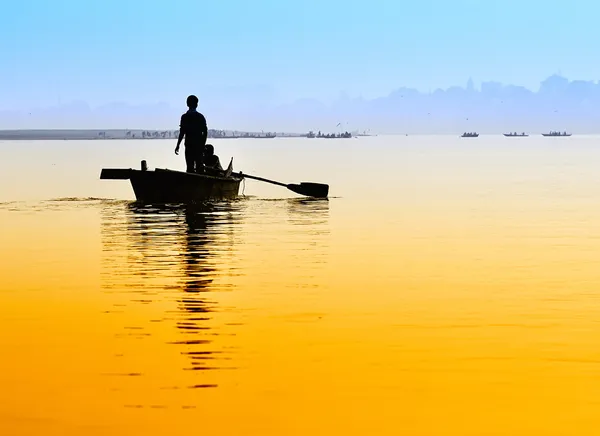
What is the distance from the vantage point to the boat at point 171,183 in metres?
33.3

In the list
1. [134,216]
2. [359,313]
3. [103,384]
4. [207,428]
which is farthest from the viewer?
[134,216]

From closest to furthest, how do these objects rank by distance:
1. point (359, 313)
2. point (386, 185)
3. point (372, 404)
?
1. point (372, 404)
2. point (359, 313)
3. point (386, 185)

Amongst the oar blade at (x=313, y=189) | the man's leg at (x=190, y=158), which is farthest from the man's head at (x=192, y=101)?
the oar blade at (x=313, y=189)

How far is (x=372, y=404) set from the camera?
10266 millimetres

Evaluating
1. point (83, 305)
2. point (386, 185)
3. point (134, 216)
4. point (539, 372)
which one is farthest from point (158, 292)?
point (386, 185)

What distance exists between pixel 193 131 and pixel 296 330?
66.7ft

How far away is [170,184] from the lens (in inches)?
1332

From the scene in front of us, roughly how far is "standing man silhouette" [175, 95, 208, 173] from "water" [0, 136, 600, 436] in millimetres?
5482

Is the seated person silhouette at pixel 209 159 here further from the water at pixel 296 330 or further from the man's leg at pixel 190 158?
the water at pixel 296 330

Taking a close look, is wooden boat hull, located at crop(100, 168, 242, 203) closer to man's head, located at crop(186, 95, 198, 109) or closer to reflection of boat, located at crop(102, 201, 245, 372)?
reflection of boat, located at crop(102, 201, 245, 372)

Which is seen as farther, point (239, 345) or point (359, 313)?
point (359, 313)

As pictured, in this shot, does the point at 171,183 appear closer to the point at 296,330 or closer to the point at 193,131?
the point at 193,131

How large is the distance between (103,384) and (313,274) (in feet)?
28.3

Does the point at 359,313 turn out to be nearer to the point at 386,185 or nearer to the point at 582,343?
the point at 582,343
